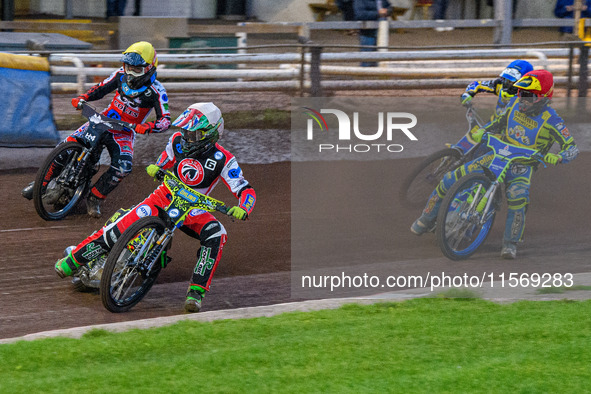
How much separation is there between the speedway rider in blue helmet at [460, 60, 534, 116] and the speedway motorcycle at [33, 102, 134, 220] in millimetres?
3728

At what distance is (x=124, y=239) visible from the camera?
714 cm

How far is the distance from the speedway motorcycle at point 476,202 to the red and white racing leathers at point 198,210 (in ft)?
7.59

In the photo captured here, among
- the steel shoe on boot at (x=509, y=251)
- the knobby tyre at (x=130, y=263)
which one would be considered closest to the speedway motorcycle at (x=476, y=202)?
the steel shoe on boot at (x=509, y=251)

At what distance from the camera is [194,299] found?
759cm

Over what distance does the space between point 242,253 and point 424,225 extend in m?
1.99

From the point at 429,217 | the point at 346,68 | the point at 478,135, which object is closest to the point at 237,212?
the point at 429,217

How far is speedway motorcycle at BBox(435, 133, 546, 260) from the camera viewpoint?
902cm

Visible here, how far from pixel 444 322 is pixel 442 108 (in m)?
3.80

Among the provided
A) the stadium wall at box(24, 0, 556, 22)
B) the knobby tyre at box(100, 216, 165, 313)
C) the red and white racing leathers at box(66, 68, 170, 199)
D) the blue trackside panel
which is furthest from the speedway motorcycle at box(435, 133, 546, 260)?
the stadium wall at box(24, 0, 556, 22)

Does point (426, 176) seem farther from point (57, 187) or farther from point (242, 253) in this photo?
point (57, 187)

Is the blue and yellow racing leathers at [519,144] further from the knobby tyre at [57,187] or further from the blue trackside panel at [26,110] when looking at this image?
the blue trackside panel at [26,110]

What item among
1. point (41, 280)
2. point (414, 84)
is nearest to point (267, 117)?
point (414, 84)

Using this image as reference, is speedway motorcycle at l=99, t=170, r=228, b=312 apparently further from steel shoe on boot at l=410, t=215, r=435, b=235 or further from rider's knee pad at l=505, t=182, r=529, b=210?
rider's knee pad at l=505, t=182, r=529, b=210

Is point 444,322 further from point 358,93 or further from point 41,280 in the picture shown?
point 358,93
